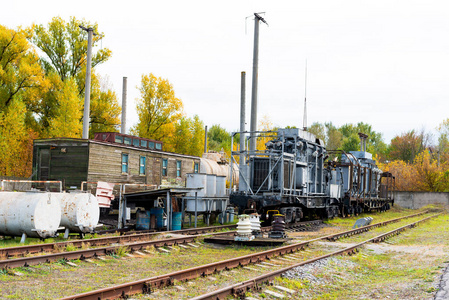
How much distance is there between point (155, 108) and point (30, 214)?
118ft

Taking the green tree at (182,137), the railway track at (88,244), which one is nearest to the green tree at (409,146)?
the green tree at (182,137)

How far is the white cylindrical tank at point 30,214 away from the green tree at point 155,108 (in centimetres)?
3449

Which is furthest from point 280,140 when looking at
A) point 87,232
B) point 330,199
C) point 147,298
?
point 147,298

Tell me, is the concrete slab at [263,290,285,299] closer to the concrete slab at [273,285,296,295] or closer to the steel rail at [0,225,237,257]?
the concrete slab at [273,285,296,295]

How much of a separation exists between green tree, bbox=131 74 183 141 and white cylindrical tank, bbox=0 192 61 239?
113ft

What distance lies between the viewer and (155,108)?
49.4 meters

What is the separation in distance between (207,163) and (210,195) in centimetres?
1196

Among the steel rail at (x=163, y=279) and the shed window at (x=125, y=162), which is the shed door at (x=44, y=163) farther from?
the steel rail at (x=163, y=279)

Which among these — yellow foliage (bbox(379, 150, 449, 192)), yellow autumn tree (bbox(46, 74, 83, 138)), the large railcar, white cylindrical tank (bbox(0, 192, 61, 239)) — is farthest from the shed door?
yellow foliage (bbox(379, 150, 449, 192))

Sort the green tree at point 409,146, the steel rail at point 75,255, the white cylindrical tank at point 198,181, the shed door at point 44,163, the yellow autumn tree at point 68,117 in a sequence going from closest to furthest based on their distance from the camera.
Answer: the steel rail at point 75,255 → the white cylindrical tank at point 198,181 → the shed door at point 44,163 → the yellow autumn tree at point 68,117 → the green tree at point 409,146

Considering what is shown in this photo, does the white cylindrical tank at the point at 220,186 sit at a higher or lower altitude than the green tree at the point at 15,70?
lower

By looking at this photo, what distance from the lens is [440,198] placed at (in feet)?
151

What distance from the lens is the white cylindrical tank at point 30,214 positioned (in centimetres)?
1416

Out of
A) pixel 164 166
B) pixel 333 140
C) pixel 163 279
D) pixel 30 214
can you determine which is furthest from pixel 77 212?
pixel 333 140
